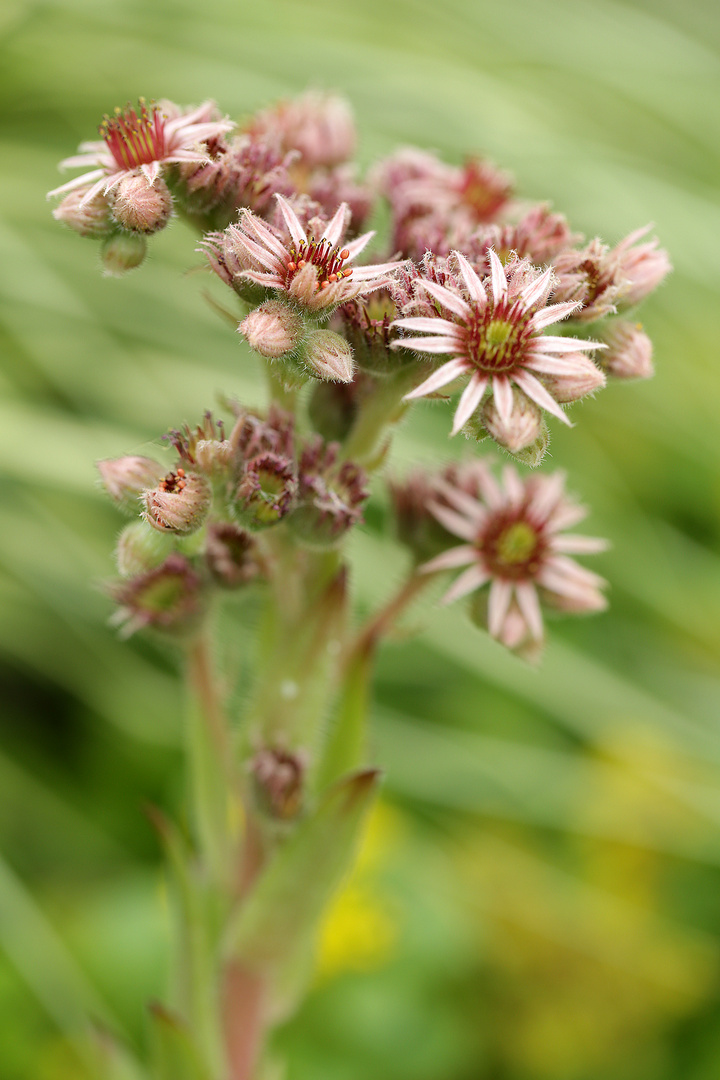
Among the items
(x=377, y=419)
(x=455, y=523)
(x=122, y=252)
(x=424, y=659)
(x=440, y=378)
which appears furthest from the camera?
(x=424, y=659)

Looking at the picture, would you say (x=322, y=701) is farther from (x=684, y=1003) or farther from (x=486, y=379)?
(x=684, y=1003)

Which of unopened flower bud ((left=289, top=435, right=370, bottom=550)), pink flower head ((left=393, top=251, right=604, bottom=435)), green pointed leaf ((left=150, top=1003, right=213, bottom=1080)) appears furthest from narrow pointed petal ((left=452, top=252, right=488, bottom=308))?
green pointed leaf ((left=150, top=1003, right=213, bottom=1080))

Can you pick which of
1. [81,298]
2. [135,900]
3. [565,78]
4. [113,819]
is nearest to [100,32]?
[81,298]

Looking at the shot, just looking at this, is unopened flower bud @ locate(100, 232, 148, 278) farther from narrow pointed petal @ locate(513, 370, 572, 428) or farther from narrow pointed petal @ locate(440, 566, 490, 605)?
narrow pointed petal @ locate(440, 566, 490, 605)

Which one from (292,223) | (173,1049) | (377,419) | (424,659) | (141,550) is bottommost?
(424,659)

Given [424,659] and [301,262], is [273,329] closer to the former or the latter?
[301,262]

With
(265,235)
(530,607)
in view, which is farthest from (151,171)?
(530,607)

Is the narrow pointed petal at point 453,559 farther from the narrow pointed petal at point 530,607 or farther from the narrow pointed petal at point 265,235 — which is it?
the narrow pointed petal at point 265,235
